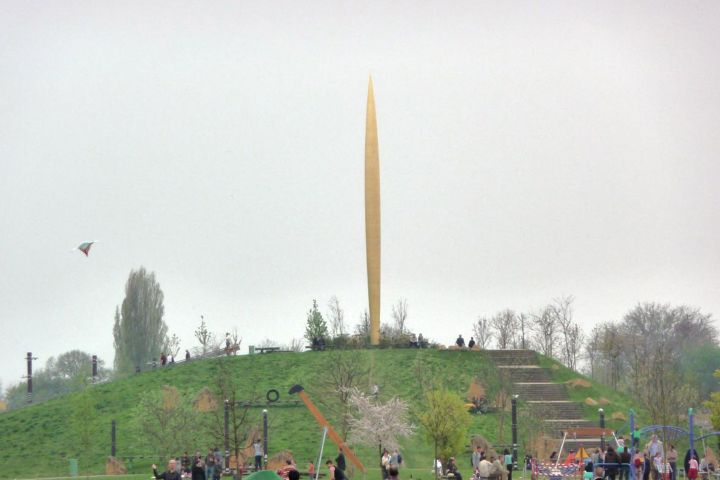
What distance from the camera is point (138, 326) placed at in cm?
8756

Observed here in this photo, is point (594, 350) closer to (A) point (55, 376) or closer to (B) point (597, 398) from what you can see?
(B) point (597, 398)

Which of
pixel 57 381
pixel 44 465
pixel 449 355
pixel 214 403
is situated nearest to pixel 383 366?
pixel 449 355

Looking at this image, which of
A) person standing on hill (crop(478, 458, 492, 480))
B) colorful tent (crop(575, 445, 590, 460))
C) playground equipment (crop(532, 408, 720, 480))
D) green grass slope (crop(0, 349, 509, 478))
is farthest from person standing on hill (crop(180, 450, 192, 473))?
person standing on hill (crop(478, 458, 492, 480))

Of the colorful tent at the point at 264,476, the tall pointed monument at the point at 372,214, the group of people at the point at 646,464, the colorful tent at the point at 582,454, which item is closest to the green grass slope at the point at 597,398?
the colorful tent at the point at 582,454

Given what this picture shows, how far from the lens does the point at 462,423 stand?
139 feet

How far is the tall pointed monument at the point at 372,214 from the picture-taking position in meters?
68.2

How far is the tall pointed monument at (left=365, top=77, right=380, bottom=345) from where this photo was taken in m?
68.2

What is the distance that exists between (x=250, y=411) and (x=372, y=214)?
1629cm

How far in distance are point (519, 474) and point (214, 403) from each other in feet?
62.6

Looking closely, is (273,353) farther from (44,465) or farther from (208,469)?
(208,469)

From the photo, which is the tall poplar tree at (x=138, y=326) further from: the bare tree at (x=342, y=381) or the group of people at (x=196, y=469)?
the group of people at (x=196, y=469)

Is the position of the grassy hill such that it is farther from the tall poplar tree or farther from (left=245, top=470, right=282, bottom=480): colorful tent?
(left=245, top=470, right=282, bottom=480): colorful tent

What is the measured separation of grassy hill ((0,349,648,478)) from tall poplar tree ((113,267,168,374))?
20019 mm

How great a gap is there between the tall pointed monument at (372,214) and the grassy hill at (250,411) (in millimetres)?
3162
